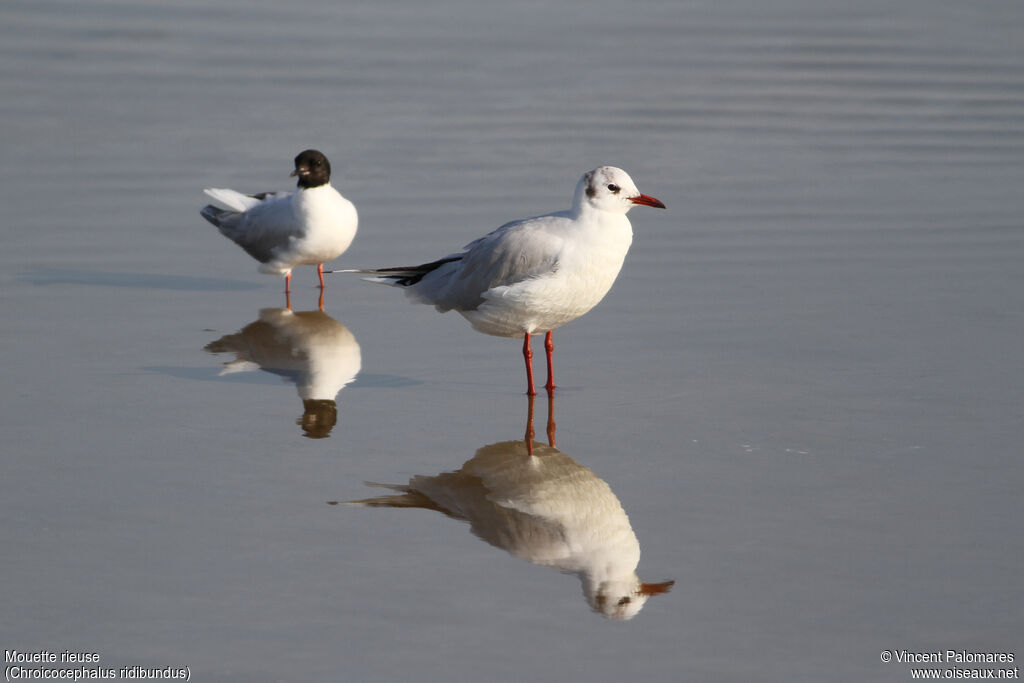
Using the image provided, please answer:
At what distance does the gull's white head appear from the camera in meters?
7.25

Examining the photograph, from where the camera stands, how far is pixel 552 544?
5.48 m

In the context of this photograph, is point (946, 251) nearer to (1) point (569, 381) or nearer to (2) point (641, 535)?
(1) point (569, 381)

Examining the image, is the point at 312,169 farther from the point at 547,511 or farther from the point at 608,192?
the point at 547,511

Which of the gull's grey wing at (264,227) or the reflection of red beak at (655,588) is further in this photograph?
the gull's grey wing at (264,227)

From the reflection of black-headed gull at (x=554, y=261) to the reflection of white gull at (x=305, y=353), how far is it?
92cm

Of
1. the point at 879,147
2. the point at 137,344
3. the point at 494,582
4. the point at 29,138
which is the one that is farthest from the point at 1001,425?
the point at 29,138

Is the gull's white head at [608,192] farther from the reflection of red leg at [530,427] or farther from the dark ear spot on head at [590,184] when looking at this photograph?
the reflection of red leg at [530,427]

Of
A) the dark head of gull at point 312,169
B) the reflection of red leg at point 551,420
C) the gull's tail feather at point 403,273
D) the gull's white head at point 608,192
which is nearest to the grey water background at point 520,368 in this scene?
the reflection of red leg at point 551,420

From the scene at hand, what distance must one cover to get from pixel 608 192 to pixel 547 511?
2.10m

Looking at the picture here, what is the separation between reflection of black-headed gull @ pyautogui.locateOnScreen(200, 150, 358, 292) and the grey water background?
0.91 feet

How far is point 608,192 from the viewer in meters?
7.27

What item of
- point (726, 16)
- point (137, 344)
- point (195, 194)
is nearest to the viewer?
Result: point (137, 344)

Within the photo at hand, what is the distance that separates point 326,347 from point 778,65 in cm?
934

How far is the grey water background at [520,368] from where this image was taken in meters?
4.83
